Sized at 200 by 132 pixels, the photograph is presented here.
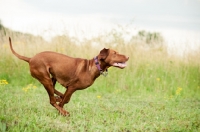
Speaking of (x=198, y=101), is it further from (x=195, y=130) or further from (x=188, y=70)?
(x=195, y=130)

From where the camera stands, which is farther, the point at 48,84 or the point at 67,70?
the point at 67,70

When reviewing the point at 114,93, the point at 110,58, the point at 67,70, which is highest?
the point at 110,58

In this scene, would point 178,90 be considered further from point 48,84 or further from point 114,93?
point 48,84

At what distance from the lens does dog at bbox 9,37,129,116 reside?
564 cm

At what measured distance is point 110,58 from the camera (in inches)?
231

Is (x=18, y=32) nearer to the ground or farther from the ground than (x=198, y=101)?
farther from the ground

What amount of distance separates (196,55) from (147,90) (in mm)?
2844

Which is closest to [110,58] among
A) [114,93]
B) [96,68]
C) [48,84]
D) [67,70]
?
[96,68]

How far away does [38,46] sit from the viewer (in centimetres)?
1148

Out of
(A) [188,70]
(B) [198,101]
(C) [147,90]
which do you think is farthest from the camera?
(A) [188,70]

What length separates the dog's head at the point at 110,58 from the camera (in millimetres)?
5807

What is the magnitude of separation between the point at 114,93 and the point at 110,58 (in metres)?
3.41

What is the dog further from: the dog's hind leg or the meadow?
the meadow

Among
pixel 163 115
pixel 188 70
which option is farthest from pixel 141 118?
pixel 188 70
